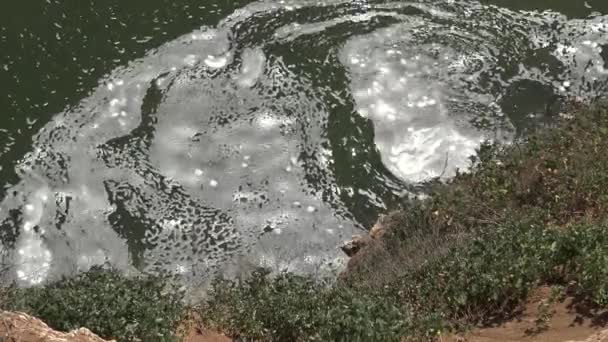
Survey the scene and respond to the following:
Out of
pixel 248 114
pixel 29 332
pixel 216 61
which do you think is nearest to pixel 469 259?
pixel 29 332

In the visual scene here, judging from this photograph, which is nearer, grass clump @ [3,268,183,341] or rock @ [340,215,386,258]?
grass clump @ [3,268,183,341]

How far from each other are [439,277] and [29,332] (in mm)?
4272

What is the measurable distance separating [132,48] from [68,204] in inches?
129

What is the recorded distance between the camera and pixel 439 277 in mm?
9156

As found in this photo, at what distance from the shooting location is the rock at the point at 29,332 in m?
6.70

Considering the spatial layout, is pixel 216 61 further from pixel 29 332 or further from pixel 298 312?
pixel 29 332

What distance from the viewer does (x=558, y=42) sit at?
50.1 feet

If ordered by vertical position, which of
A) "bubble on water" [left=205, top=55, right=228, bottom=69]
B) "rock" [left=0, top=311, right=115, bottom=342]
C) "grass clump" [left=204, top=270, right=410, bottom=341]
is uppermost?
"rock" [left=0, top=311, right=115, bottom=342]

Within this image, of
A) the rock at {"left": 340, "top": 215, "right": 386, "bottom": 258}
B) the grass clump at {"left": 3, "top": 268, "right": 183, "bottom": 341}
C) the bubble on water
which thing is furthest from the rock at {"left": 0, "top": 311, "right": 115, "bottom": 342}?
the bubble on water

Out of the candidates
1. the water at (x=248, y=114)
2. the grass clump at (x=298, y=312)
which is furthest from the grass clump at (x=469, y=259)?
the water at (x=248, y=114)

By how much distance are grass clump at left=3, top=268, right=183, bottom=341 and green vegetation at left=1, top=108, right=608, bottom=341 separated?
0.01 metres

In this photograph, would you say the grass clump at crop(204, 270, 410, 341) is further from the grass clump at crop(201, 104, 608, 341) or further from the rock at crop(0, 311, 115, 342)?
the rock at crop(0, 311, 115, 342)

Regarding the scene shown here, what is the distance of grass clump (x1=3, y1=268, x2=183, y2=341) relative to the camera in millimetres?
7949

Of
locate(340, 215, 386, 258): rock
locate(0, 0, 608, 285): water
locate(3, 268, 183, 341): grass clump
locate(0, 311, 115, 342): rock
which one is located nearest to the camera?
locate(0, 311, 115, 342): rock
